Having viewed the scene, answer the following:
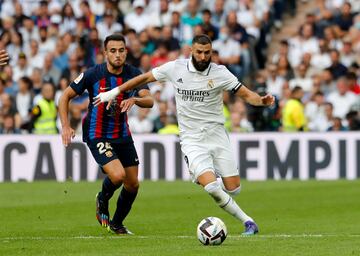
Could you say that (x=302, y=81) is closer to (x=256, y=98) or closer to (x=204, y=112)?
(x=204, y=112)

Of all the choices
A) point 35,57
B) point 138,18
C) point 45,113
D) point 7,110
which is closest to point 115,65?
point 45,113

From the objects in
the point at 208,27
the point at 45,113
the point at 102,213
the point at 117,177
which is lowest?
the point at 102,213

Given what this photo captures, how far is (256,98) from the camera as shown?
1277 cm

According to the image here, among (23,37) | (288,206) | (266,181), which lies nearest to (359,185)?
(266,181)

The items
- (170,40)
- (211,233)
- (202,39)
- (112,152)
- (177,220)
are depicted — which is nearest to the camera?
(211,233)

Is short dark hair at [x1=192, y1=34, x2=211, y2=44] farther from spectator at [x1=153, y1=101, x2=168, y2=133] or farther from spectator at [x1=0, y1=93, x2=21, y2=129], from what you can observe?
spectator at [x1=0, y1=93, x2=21, y2=129]

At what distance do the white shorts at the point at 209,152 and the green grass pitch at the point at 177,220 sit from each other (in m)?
0.78

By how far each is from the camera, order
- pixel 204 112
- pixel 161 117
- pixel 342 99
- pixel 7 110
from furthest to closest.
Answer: pixel 7 110, pixel 161 117, pixel 342 99, pixel 204 112

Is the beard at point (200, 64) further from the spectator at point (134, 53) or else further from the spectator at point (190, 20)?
the spectator at point (190, 20)

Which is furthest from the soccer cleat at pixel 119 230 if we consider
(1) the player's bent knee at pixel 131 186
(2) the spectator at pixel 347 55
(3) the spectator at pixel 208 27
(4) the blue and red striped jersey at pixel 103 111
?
(3) the spectator at pixel 208 27

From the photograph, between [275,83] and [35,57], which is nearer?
[275,83]

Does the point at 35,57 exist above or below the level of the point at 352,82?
above

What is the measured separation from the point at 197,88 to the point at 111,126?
48.2 inches

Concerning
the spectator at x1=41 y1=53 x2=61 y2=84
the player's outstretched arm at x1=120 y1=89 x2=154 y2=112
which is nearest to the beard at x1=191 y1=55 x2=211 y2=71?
the player's outstretched arm at x1=120 y1=89 x2=154 y2=112
